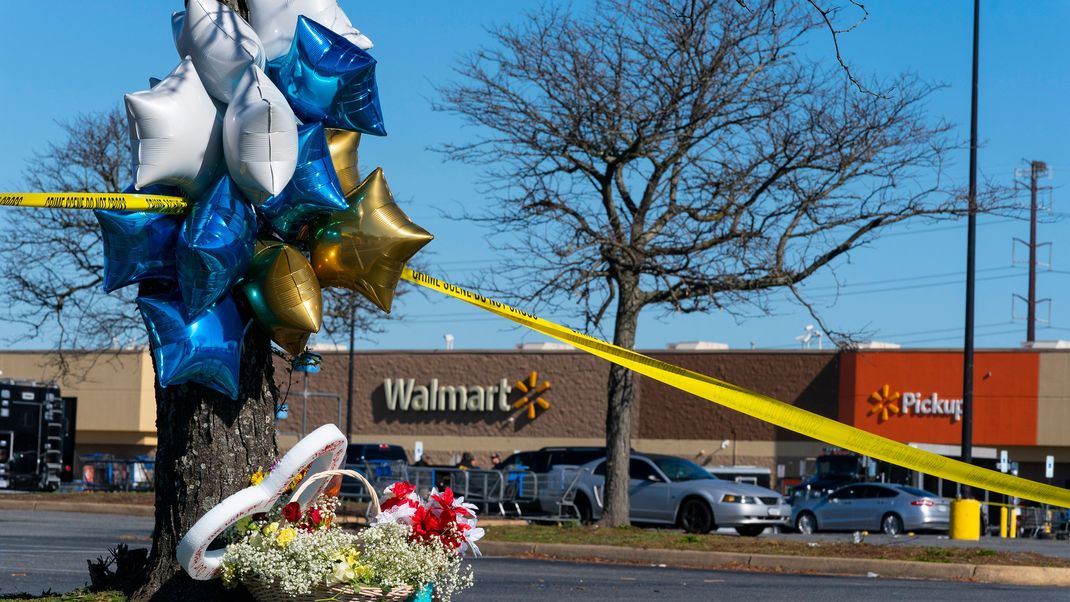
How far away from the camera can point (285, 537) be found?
5023mm

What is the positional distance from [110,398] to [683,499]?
3592 cm

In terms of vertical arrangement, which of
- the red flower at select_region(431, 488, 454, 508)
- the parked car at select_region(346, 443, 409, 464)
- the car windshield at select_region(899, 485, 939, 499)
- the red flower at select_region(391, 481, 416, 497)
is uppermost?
the red flower at select_region(391, 481, 416, 497)

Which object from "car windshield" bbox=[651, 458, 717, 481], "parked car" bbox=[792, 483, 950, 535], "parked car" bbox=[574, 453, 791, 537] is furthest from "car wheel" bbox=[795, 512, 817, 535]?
"car windshield" bbox=[651, 458, 717, 481]

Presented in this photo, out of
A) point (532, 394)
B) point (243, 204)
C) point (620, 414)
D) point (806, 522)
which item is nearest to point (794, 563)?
point (620, 414)

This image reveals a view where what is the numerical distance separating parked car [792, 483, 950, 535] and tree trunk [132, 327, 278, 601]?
26.1 meters

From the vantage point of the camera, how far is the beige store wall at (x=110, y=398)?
52.4 metres

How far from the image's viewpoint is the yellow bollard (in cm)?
2306

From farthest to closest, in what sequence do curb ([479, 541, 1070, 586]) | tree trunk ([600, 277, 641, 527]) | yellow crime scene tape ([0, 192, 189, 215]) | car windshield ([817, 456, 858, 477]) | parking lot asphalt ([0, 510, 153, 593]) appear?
car windshield ([817, 456, 858, 477]), tree trunk ([600, 277, 641, 527]), curb ([479, 541, 1070, 586]), parking lot asphalt ([0, 510, 153, 593]), yellow crime scene tape ([0, 192, 189, 215])

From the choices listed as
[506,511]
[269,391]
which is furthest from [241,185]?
[506,511]

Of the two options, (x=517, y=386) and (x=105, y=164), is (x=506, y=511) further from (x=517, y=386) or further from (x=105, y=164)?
(x=517, y=386)

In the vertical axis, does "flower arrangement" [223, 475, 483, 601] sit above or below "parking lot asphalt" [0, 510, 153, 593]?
above

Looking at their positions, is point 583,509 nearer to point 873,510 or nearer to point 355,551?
point 873,510

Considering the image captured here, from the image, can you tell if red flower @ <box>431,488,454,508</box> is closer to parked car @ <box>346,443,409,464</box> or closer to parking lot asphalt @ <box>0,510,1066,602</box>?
parking lot asphalt @ <box>0,510,1066,602</box>

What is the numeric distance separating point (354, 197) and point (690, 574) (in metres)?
9.45
